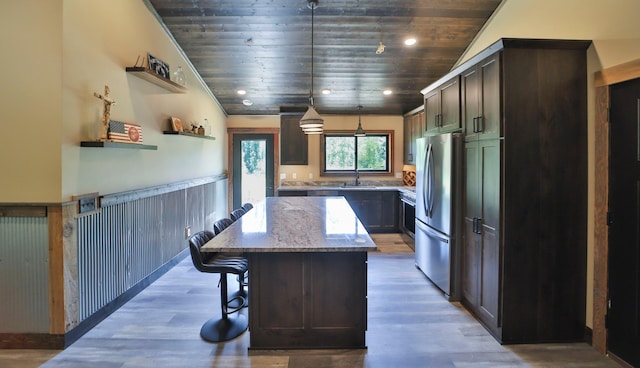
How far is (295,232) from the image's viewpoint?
2609 mm

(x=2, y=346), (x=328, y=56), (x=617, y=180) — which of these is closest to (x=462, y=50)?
(x=328, y=56)

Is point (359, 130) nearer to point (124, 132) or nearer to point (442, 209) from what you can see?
point (442, 209)

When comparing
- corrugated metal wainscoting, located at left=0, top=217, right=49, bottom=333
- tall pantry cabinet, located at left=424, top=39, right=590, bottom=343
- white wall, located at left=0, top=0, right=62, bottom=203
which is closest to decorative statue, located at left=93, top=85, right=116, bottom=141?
white wall, located at left=0, top=0, right=62, bottom=203

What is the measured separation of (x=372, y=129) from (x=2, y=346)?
6.06 metres

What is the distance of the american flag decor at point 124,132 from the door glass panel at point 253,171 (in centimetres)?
358

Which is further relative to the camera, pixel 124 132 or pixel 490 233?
pixel 124 132

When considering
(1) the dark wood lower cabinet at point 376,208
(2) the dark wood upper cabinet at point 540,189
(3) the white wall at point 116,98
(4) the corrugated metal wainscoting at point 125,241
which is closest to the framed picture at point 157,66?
(3) the white wall at point 116,98

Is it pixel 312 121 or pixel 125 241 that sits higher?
pixel 312 121

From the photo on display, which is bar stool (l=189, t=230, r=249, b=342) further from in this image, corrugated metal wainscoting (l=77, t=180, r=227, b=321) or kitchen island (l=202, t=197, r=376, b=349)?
corrugated metal wainscoting (l=77, t=180, r=227, b=321)

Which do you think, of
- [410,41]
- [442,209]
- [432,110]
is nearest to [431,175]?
[442,209]

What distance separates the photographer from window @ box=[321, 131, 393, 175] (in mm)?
7090

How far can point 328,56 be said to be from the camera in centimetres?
482

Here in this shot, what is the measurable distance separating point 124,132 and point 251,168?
392 cm

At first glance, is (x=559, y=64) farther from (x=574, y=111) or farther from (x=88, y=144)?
(x=88, y=144)
